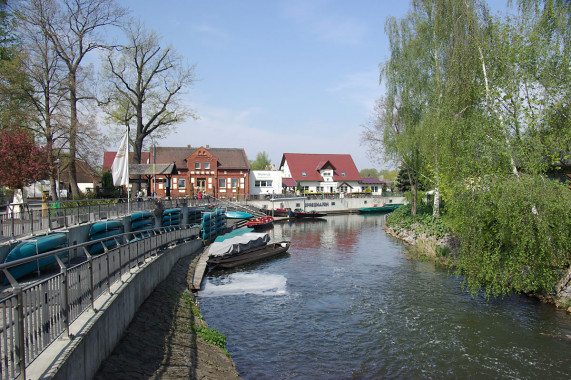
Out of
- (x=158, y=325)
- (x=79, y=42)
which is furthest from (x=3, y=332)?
(x=79, y=42)

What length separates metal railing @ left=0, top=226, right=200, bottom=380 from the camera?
4885 mm

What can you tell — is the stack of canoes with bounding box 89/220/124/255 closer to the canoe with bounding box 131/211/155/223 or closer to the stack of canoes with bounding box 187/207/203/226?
the canoe with bounding box 131/211/155/223

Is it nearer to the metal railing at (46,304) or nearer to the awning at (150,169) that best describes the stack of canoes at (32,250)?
the metal railing at (46,304)

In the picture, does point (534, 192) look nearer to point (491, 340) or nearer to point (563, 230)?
point (563, 230)

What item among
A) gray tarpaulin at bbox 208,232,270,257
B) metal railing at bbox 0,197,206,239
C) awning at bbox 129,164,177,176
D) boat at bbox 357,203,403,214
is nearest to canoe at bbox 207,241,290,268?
gray tarpaulin at bbox 208,232,270,257

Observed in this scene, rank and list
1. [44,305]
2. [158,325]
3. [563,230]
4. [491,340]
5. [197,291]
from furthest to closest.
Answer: [197,291], [563,230], [491,340], [158,325], [44,305]

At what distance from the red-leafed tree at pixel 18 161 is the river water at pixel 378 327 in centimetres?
1291

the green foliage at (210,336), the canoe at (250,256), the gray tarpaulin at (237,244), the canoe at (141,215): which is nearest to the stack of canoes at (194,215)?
the gray tarpaulin at (237,244)

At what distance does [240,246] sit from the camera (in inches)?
1013

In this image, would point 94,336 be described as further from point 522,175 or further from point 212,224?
point 212,224

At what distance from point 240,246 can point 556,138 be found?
1777cm

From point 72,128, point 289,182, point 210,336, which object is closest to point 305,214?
point 289,182

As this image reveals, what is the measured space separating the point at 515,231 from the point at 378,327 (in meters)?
5.84

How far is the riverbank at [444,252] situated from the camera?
15.0 m
